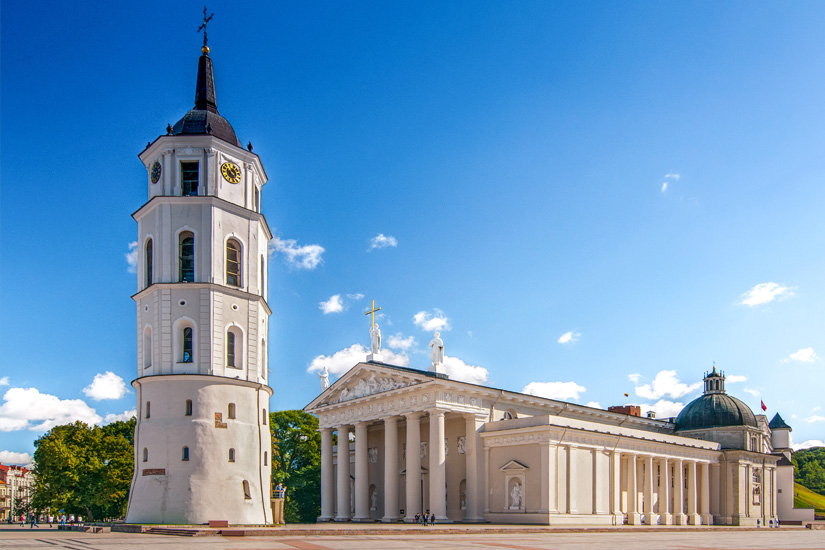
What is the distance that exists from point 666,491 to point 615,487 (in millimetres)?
8776

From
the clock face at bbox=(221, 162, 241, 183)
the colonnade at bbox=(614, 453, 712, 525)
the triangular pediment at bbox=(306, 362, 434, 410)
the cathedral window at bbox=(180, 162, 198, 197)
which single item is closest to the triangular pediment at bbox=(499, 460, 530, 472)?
the triangular pediment at bbox=(306, 362, 434, 410)

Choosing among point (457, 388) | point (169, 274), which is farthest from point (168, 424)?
point (457, 388)

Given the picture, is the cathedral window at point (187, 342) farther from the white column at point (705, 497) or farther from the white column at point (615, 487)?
the white column at point (705, 497)

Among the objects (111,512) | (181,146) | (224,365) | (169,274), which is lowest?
(111,512)

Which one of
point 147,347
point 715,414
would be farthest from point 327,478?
point 715,414

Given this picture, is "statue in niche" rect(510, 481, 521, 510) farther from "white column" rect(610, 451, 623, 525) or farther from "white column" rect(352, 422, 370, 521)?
"white column" rect(352, 422, 370, 521)

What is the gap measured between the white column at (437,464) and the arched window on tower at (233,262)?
54.8ft

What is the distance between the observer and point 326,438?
201ft

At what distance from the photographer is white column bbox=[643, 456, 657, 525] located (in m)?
56.7

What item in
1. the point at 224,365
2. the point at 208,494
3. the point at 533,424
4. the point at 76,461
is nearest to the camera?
the point at 208,494

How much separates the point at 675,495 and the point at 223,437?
129 feet

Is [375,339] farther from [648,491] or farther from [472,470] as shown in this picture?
[648,491]

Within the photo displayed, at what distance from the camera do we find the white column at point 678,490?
198 feet

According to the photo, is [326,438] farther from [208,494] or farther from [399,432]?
[208,494]
